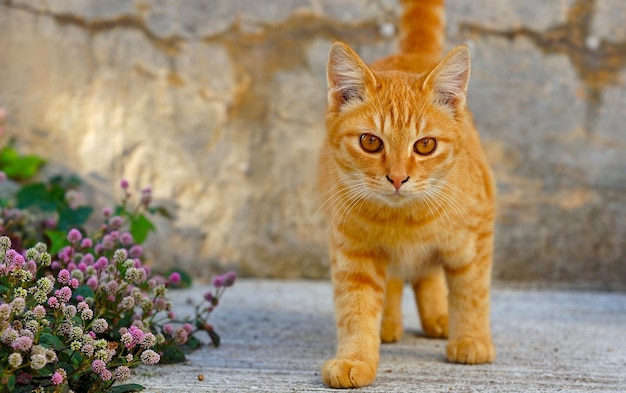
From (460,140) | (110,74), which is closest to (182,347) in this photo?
(460,140)

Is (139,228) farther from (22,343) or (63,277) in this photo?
(22,343)

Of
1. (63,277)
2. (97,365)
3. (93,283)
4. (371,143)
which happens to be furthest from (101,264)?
(371,143)

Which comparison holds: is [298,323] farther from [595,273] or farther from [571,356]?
[595,273]

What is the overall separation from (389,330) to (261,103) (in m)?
1.75

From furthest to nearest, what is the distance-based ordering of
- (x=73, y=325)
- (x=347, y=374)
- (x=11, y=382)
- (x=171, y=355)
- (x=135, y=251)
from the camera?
(x=135, y=251) → (x=171, y=355) → (x=347, y=374) → (x=73, y=325) → (x=11, y=382)

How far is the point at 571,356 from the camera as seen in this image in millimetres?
2709

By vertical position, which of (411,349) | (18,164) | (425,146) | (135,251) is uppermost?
(425,146)

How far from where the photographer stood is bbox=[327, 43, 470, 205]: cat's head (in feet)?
7.75

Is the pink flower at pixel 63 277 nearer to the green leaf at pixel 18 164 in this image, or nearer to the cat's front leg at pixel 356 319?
the cat's front leg at pixel 356 319

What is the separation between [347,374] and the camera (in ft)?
7.44

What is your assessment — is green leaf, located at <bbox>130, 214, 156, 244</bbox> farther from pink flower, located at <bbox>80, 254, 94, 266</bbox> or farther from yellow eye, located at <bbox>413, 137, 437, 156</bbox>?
yellow eye, located at <bbox>413, 137, 437, 156</bbox>

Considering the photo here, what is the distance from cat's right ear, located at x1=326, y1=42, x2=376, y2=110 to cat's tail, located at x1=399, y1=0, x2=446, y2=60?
70 cm

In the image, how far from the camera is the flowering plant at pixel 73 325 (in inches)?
72.8

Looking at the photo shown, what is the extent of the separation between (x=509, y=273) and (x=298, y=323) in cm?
148
